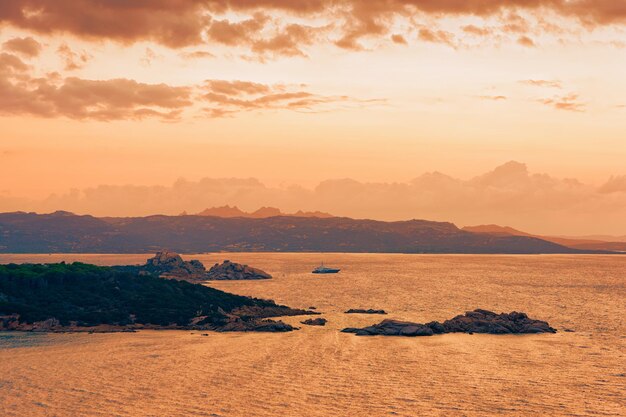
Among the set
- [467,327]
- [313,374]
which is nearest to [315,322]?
[467,327]

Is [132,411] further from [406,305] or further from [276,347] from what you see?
Result: [406,305]

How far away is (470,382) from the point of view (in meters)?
70.6

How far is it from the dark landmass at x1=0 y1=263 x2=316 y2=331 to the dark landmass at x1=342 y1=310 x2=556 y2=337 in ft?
55.6

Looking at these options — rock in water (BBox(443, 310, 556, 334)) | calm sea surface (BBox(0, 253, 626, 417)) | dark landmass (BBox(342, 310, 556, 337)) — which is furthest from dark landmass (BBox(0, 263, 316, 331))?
rock in water (BBox(443, 310, 556, 334))

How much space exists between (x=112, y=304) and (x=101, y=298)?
12.3 feet

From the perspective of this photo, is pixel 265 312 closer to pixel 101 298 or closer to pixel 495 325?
pixel 101 298

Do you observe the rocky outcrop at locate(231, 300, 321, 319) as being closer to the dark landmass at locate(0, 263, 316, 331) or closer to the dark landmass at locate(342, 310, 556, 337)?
the dark landmass at locate(0, 263, 316, 331)

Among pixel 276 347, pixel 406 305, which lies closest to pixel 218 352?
pixel 276 347

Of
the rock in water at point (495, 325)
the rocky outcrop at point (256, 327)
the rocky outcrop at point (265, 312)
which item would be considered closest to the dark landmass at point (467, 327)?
the rock in water at point (495, 325)

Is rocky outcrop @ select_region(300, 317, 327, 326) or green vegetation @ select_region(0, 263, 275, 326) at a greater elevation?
green vegetation @ select_region(0, 263, 275, 326)

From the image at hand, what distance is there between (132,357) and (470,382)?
43.8 metres

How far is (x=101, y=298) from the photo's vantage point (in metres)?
134

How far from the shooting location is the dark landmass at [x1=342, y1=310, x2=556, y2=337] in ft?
352

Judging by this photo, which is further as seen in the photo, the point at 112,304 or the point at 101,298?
the point at 101,298
